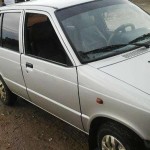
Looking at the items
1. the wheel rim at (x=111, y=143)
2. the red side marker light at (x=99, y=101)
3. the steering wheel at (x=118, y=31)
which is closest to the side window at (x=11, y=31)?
the steering wheel at (x=118, y=31)

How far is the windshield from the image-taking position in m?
4.27

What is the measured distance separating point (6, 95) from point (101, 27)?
8.28ft

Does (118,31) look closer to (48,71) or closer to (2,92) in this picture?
(48,71)

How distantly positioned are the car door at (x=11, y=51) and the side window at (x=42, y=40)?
0.23 metres

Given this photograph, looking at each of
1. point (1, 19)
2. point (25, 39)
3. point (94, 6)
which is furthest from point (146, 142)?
point (1, 19)

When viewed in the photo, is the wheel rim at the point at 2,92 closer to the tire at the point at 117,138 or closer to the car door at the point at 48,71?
the car door at the point at 48,71

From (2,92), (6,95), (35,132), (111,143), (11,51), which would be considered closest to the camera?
(111,143)

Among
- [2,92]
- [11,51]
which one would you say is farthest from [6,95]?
[11,51]

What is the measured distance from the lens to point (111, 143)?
3.89 m

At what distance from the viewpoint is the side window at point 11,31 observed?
5.35 m

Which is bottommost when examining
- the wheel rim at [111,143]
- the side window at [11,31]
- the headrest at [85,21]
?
the wheel rim at [111,143]

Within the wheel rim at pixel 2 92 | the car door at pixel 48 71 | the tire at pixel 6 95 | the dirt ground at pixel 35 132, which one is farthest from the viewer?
the wheel rim at pixel 2 92

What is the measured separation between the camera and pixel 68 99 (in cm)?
430

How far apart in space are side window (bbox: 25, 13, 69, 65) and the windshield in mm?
197
